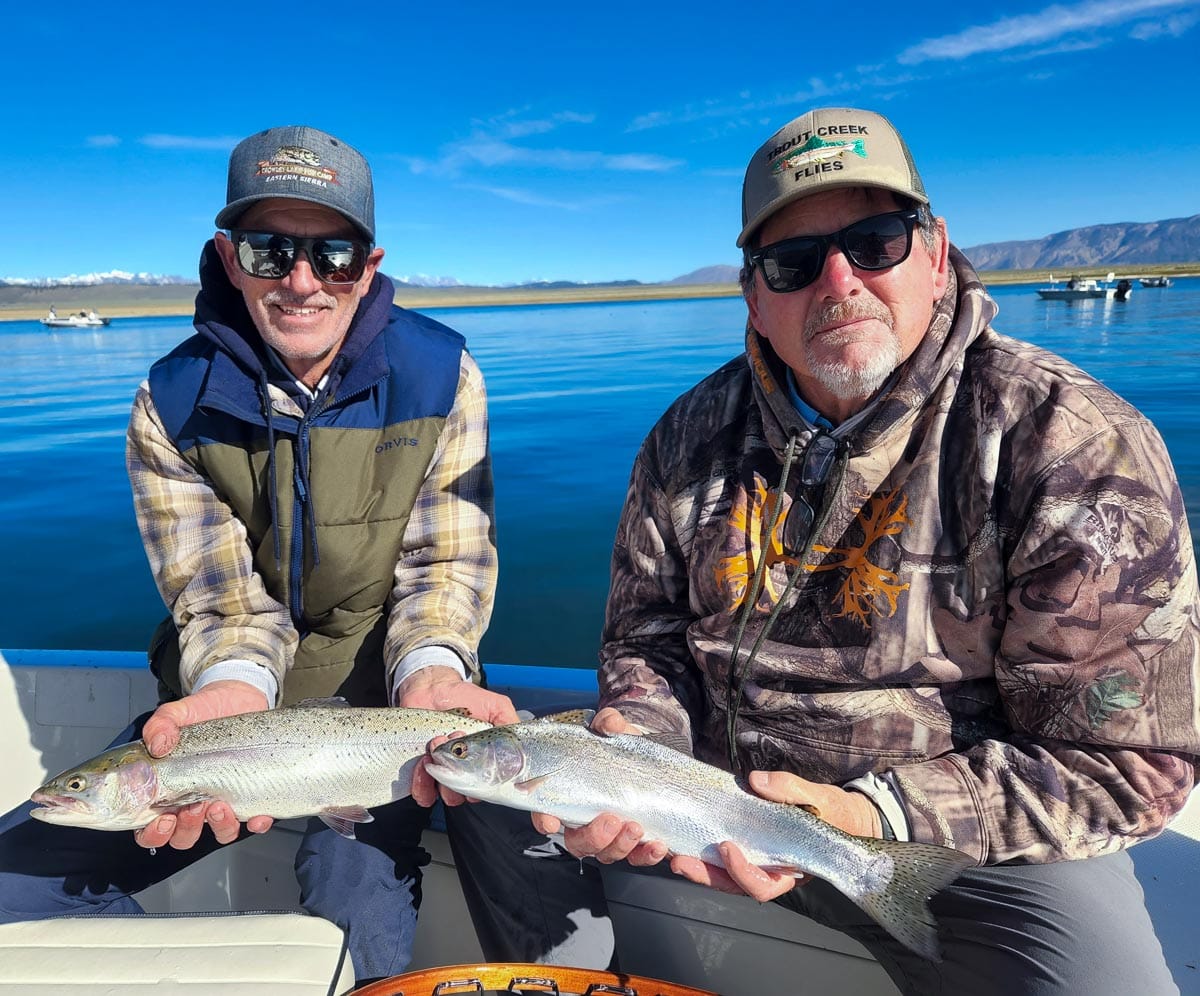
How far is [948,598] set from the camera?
2420mm

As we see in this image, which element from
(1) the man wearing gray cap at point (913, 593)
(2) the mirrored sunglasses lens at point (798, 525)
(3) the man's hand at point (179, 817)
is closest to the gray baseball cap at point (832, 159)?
(1) the man wearing gray cap at point (913, 593)

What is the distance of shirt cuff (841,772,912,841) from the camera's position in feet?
7.45

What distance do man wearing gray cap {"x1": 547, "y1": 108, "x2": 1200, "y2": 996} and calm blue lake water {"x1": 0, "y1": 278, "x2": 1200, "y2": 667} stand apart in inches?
161

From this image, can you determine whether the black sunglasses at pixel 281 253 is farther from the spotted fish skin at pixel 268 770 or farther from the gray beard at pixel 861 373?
the gray beard at pixel 861 373

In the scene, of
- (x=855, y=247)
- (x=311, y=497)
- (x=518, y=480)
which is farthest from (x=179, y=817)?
(x=518, y=480)

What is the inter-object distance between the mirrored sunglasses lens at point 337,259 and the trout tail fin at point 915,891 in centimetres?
A: 287

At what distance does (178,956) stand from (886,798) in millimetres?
2158

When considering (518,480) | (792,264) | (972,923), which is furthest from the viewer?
(518,480)

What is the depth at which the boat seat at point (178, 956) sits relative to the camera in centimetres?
224

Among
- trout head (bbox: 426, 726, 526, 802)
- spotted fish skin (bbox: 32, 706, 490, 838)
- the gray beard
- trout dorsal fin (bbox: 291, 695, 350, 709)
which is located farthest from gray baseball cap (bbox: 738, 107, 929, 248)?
trout dorsal fin (bbox: 291, 695, 350, 709)

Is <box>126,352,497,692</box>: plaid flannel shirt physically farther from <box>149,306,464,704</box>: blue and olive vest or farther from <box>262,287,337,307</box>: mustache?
<box>262,287,337,307</box>: mustache

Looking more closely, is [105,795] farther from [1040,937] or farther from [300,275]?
[1040,937]

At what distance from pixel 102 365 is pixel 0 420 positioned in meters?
16.5

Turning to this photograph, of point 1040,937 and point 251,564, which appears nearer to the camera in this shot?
point 1040,937
